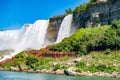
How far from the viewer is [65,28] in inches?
4562

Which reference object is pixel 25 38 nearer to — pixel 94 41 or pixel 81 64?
pixel 94 41

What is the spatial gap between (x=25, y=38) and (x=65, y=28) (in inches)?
894

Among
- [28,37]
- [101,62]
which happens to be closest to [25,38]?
[28,37]

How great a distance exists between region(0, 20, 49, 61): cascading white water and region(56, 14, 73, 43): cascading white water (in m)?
8.86

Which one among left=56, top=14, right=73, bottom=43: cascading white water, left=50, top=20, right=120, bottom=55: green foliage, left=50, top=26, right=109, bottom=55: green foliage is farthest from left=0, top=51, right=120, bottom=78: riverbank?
left=56, top=14, right=73, bottom=43: cascading white water

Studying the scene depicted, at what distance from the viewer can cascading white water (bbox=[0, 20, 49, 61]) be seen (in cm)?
12652

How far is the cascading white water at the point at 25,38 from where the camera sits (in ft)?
415

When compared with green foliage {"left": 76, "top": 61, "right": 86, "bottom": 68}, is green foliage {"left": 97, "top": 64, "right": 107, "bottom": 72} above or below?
below

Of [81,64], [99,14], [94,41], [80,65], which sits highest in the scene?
[99,14]

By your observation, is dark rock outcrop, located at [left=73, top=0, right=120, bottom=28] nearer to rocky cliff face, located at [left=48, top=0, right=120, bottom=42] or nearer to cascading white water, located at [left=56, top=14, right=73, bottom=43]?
rocky cliff face, located at [left=48, top=0, right=120, bottom=42]

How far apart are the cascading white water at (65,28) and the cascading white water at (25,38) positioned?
8.86 meters

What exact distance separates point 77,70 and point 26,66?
18.3 metres

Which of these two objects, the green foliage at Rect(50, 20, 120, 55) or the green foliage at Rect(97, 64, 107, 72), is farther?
the green foliage at Rect(50, 20, 120, 55)

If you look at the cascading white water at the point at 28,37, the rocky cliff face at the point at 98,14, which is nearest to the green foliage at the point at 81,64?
the rocky cliff face at the point at 98,14
